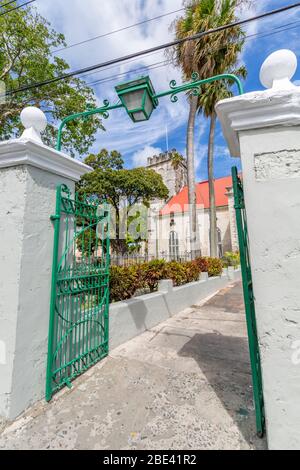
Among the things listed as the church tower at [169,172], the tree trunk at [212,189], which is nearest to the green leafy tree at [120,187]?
the tree trunk at [212,189]

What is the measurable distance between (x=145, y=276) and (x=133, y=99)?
431cm

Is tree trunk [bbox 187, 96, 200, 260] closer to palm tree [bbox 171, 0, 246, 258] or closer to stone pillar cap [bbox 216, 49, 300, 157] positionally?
palm tree [bbox 171, 0, 246, 258]

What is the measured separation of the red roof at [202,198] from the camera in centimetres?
2480

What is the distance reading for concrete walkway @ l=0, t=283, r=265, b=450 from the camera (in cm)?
192

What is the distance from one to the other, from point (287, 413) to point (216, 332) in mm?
3189

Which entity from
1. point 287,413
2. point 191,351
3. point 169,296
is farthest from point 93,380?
point 169,296

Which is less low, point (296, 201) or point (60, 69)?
point (60, 69)

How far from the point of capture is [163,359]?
342 centimetres

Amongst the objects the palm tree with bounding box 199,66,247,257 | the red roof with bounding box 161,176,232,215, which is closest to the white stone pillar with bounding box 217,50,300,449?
the palm tree with bounding box 199,66,247,257

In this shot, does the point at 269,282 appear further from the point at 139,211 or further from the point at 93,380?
the point at 139,211

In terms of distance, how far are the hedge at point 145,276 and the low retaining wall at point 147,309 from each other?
1.37 feet

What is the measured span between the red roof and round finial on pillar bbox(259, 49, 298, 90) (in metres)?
23.0

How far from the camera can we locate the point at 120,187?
65.4ft

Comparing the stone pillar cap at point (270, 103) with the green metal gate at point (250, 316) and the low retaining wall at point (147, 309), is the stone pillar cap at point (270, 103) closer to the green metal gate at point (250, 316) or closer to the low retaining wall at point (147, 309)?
the green metal gate at point (250, 316)
